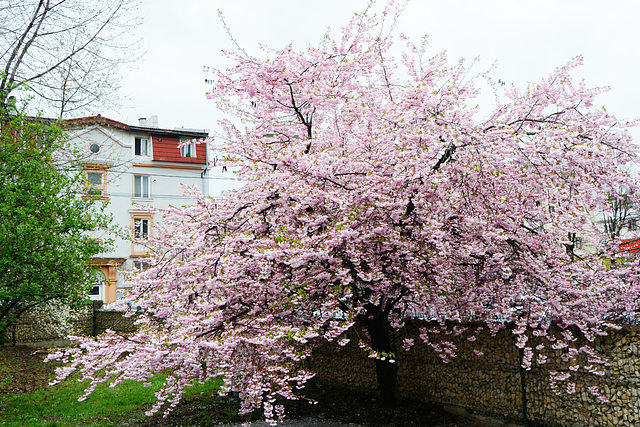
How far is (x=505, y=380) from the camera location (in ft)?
23.6

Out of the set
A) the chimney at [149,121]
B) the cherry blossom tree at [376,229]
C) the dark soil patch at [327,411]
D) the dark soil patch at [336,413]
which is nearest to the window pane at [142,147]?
the chimney at [149,121]

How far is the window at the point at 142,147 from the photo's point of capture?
1110 inches

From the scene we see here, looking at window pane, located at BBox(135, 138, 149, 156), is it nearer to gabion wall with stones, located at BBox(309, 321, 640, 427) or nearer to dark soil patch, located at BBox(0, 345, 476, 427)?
dark soil patch, located at BBox(0, 345, 476, 427)

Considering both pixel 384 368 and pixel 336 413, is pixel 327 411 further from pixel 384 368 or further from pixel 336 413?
pixel 384 368

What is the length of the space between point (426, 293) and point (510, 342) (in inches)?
64.5

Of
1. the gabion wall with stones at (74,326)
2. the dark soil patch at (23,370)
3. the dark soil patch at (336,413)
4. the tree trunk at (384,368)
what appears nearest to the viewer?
the dark soil patch at (336,413)

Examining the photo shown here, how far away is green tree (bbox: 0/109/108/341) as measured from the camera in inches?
352

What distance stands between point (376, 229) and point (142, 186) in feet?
81.0

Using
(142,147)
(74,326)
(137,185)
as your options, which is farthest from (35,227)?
(142,147)

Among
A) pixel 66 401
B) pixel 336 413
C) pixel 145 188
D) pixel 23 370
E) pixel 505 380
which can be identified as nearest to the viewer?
pixel 505 380

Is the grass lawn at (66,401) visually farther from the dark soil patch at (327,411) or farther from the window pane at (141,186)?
the window pane at (141,186)

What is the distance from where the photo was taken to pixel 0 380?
39.3 ft

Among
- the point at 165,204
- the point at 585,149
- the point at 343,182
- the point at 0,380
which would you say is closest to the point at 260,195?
the point at 343,182

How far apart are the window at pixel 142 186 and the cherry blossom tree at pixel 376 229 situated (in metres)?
22.0
